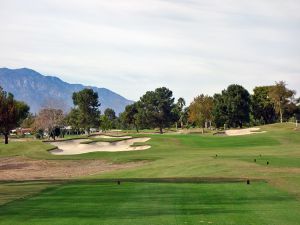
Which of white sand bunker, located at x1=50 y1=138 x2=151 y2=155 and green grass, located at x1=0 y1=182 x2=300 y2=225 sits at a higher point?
white sand bunker, located at x1=50 y1=138 x2=151 y2=155

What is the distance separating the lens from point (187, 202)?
16.9 meters

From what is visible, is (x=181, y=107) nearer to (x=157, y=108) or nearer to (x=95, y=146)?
(x=157, y=108)

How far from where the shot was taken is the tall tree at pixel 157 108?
130m

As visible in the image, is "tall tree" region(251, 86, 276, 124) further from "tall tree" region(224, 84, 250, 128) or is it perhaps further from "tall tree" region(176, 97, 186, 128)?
"tall tree" region(176, 97, 186, 128)

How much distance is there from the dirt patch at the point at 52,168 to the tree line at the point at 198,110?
55279mm

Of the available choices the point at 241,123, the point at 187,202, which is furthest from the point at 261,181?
the point at 241,123

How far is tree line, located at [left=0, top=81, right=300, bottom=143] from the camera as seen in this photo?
109m

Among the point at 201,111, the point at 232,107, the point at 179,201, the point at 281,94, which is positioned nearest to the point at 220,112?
the point at 232,107

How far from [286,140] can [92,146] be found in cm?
2351

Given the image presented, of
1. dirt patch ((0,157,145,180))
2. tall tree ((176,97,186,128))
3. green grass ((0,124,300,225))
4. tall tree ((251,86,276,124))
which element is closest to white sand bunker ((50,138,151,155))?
dirt patch ((0,157,145,180))

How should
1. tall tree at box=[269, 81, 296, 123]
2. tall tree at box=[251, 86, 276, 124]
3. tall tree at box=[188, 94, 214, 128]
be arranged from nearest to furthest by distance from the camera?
tall tree at box=[269, 81, 296, 123], tall tree at box=[188, 94, 214, 128], tall tree at box=[251, 86, 276, 124]

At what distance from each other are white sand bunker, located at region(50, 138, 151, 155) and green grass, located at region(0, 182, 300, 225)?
108 ft

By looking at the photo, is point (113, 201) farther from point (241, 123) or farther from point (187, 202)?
point (241, 123)

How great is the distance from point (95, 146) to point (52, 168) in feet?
62.2
